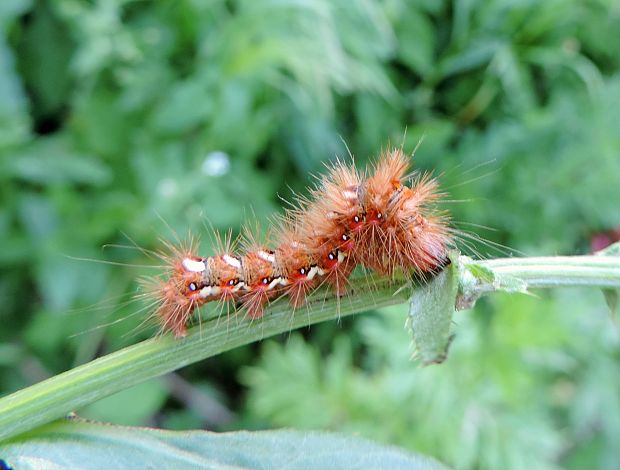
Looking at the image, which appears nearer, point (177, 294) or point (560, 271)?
point (560, 271)

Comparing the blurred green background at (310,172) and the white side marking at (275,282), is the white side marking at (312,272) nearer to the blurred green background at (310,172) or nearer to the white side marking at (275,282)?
the white side marking at (275,282)

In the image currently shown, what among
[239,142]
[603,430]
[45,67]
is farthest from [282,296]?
[603,430]

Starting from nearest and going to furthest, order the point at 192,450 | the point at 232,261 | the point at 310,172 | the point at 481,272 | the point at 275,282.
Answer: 1. the point at 481,272
2. the point at 192,450
3. the point at 275,282
4. the point at 232,261
5. the point at 310,172

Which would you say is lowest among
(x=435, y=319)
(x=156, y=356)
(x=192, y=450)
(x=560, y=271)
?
(x=192, y=450)

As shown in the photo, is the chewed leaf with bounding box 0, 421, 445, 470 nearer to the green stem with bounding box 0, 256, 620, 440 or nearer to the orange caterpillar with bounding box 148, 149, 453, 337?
the green stem with bounding box 0, 256, 620, 440

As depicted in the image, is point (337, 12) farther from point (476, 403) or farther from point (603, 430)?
point (603, 430)

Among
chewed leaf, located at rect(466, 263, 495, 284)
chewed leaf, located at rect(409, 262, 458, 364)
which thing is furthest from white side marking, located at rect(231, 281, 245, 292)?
chewed leaf, located at rect(466, 263, 495, 284)

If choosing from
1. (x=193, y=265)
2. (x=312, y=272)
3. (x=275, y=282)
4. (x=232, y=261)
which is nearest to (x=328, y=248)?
(x=312, y=272)

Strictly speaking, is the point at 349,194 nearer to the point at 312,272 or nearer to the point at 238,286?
the point at 312,272
